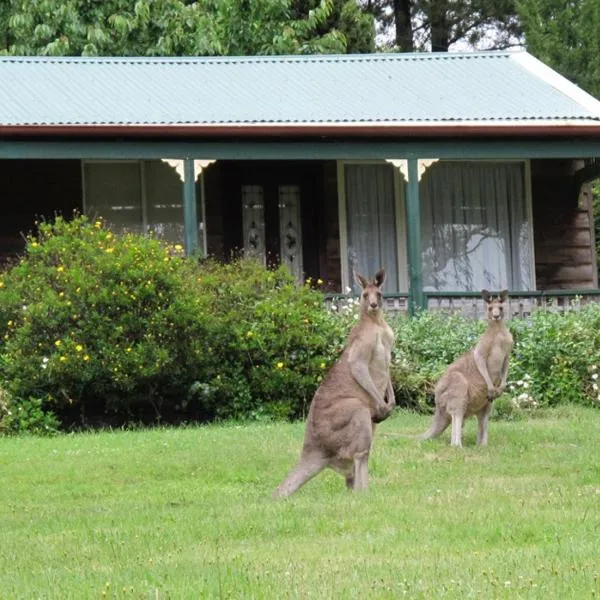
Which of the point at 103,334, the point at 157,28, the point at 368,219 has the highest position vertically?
the point at 157,28

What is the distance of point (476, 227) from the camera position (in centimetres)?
2222

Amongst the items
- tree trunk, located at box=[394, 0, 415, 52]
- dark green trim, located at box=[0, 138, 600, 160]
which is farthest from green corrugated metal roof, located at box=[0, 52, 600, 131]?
tree trunk, located at box=[394, 0, 415, 52]

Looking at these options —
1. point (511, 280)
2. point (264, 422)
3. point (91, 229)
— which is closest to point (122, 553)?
point (264, 422)

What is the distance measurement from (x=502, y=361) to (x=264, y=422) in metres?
3.81

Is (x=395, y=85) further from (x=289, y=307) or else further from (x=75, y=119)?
(x=289, y=307)

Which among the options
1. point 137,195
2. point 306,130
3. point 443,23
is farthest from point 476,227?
point 443,23

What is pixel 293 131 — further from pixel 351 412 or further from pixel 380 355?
pixel 351 412

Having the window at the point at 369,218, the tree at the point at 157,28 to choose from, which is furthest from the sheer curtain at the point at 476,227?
the tree at the point at 157,28

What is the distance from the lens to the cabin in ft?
65.2

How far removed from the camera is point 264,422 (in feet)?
52.9

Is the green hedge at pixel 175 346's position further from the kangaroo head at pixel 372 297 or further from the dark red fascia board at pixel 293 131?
the kangaroo head at pixel 372 297

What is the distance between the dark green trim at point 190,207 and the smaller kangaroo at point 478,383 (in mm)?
6725

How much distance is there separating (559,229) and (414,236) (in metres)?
3.65

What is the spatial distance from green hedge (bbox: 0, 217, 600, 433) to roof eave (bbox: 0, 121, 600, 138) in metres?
2.28
